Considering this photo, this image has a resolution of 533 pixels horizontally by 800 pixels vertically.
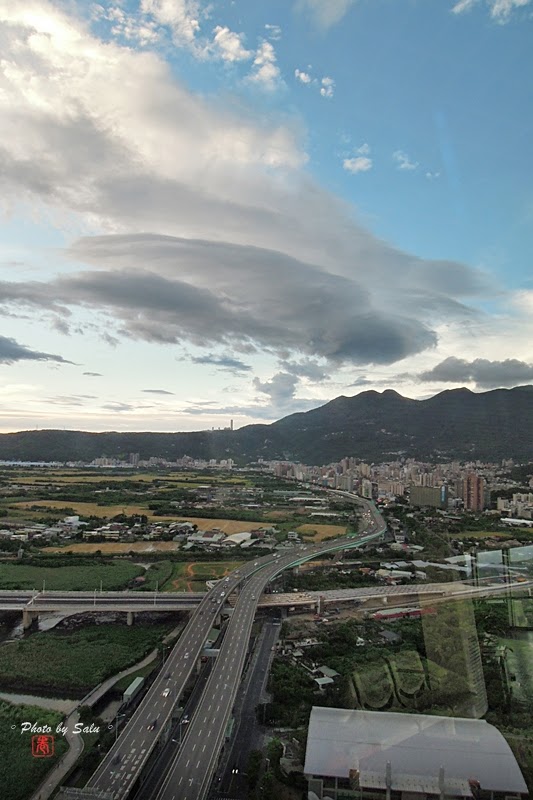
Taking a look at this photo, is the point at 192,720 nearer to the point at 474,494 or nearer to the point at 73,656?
the point at 73,656

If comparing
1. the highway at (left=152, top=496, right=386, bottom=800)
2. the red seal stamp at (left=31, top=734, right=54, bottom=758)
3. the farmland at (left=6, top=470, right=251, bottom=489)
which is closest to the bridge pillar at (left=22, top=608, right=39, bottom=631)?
the highway at (left=152, top=496, right=386, bottom=800)

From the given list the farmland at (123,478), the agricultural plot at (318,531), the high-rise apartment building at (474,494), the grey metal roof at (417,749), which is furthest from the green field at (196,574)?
the farmland at (123,478)

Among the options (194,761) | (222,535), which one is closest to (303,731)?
(194,761)

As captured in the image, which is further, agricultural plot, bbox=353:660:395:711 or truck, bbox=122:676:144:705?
truck, bbox=122:676:144:705

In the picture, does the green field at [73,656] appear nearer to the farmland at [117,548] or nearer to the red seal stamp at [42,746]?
the red seal stamp at [42,746]

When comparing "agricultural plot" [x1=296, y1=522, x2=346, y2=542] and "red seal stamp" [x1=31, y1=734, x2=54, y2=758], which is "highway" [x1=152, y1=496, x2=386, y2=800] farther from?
"agricultural plot" [x1=296, y1=522, x2=346, y2=542]

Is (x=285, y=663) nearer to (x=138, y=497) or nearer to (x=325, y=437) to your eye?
(x=138, y=497)

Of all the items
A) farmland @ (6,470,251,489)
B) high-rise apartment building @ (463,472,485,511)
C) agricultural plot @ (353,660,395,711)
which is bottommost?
agricultural plot @ (353,660,395,711)
